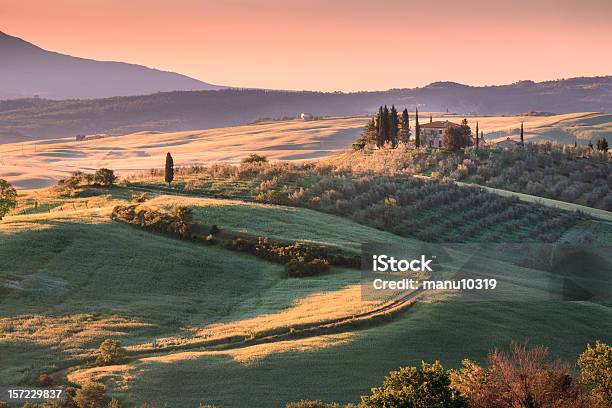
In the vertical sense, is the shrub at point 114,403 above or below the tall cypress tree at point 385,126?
below

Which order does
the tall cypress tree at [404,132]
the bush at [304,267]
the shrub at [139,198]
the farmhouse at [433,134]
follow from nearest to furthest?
the bush at [304,267], the shrub at [139,198], the tall cypress tree at [404,132], the farmhouse at [433,134]

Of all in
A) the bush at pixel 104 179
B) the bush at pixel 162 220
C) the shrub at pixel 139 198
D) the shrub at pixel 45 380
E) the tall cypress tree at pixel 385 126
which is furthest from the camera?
the tall cypress tree at pixel 385 126

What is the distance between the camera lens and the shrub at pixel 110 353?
3544cm

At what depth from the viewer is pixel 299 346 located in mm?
37188

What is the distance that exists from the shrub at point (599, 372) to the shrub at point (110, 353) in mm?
17940

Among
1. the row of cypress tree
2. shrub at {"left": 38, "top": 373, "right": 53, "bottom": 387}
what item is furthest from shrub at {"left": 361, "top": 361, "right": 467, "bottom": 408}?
the row of cypress tree

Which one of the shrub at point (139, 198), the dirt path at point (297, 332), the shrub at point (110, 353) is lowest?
the dirt path at point (297, 332)

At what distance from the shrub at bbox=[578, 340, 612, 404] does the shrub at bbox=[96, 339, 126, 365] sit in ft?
58.9

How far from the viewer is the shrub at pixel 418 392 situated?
1053 inches

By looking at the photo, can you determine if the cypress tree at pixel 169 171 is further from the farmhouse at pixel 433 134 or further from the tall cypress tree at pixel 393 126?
the farmhouse at pixel 433 134

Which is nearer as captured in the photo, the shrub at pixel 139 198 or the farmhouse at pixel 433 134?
the shrub at pixel 139 198

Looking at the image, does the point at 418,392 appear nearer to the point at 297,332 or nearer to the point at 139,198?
the point at 297,332

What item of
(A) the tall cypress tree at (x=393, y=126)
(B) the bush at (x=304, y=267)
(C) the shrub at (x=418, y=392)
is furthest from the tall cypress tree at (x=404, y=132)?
(C) the shrub at (x=418, y=392)

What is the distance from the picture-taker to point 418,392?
26.8 metres
